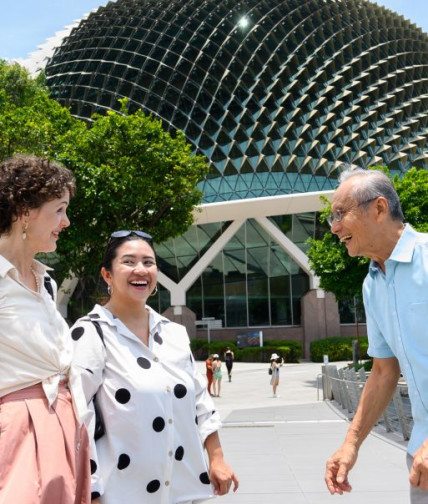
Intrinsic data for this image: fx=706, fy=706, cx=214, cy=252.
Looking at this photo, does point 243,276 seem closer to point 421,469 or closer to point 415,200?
point 415,200

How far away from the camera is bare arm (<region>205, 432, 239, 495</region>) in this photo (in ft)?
10.9

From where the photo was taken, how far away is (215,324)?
1761 inches

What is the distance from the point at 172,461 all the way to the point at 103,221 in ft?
69.2

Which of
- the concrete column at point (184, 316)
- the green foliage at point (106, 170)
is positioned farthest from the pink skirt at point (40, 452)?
the concrete column at point (184, 316)

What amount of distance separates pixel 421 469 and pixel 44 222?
1.88 metres

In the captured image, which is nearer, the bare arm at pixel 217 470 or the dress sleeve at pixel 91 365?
the dress sleeve at pixel 91 365

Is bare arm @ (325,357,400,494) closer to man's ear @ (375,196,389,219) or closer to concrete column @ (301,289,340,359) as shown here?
man's ear @ (375,196,389,219)

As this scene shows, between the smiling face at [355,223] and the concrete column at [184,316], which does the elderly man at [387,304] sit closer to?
the smiling face at [355,223]

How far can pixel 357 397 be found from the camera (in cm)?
1400

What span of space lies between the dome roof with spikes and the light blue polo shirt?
143ft

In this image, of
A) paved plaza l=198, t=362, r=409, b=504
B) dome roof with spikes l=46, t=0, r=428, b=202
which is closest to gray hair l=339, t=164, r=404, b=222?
paved plaza l=198, t=362, r=409, b=504

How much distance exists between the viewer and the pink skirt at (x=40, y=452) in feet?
8.36

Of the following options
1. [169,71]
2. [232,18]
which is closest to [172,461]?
[169,71]

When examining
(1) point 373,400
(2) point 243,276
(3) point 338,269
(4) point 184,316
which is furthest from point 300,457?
(2) point 243,276
